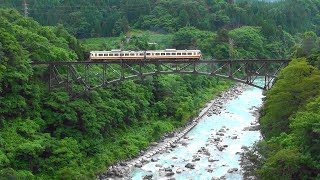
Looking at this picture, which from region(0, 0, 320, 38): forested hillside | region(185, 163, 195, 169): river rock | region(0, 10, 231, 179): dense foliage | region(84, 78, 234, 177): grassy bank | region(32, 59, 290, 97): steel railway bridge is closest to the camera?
region(0, 10, 231, 179): dense foliage

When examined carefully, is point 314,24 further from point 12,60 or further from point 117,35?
point 12,60

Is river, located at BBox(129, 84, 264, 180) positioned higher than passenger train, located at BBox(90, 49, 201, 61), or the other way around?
passenger train, located at BBox(90, 49, 201, 61)

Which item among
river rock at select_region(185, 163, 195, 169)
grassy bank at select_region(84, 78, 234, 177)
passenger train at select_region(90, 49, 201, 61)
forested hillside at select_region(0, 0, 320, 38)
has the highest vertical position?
forested hillside at select_region(0, 0, 320, 38)

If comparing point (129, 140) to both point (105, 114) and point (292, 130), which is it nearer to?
point (105, 114)

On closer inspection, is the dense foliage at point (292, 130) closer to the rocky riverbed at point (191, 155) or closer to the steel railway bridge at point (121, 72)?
the steel railway bridge at point (121, 72)

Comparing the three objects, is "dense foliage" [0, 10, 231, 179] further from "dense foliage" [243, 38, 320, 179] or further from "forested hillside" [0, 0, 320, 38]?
"forested hillside" [0, 0, 320, 38]

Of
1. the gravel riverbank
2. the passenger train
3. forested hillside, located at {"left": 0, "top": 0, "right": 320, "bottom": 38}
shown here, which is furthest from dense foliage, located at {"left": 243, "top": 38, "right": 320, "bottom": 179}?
forested hillside, located at {"left": 0, "top": 0, "right": 320, "bottom": 38}

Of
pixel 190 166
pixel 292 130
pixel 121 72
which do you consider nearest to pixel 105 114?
pixel 121 72
